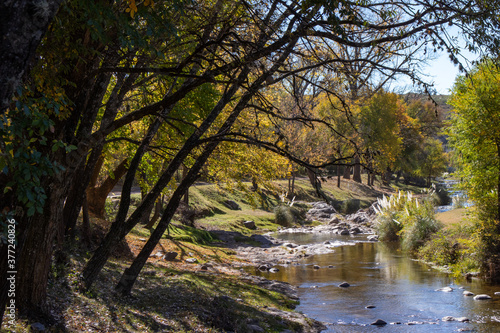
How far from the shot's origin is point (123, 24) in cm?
451

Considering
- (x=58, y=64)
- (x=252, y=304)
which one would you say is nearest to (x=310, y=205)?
(x=252, y=304)

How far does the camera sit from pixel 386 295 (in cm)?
1225

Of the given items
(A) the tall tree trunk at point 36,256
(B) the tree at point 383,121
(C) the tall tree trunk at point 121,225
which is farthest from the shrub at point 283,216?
(A) the tall tree trunk at point 36,256

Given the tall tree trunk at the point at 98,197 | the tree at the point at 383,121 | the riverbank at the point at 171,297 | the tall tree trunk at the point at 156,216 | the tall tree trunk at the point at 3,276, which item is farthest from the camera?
the tree at the point at 383,121

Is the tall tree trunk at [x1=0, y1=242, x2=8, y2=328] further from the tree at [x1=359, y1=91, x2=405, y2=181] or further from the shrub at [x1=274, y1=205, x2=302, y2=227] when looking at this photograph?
the tree at [x1=359, y1=91, x2=405, y2=181]

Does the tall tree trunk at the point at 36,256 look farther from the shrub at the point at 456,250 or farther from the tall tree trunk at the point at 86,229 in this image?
the shrub at the point at 456,250

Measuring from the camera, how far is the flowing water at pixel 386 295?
960cm

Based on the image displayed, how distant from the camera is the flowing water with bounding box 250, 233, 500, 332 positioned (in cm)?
960

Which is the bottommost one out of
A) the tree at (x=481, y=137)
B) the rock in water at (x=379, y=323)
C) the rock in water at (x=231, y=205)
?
the rock in water at (x=379, y=323)

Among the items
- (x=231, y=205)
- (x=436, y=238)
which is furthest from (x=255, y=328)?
(x=231, y=205)

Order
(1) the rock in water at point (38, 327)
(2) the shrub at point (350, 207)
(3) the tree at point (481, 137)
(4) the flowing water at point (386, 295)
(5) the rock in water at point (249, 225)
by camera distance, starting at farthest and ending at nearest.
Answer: (2) the shrub at point (350, 207), (5) the rock in water at point (249, 225), (3) the tree at point (481, 137), (4) the flowing water at point (386, 295), (1) the rock in water at point (38, 327)

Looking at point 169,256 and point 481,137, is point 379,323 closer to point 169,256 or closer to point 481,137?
point 169,256

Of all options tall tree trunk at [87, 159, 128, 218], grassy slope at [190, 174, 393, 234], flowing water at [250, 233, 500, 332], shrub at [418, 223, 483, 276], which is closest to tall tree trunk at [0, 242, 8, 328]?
flowing water at [250, 233, 500, 332]

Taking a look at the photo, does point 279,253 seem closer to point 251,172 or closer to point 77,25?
point 251,172
